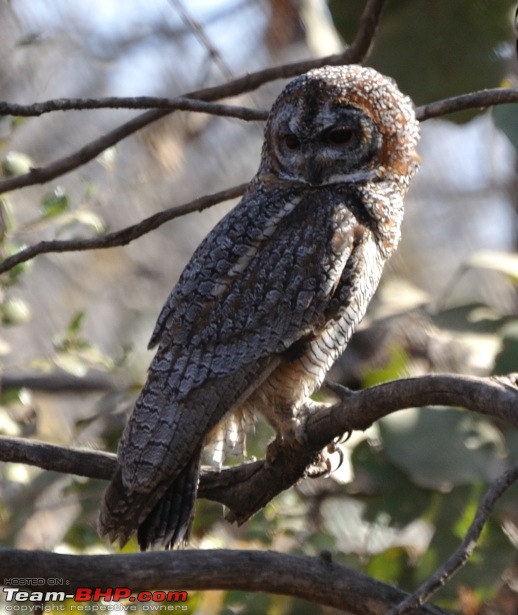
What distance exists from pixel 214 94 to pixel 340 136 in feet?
1.77

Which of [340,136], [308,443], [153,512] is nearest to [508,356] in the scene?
[340,136]

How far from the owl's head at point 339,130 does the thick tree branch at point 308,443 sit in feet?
2.66

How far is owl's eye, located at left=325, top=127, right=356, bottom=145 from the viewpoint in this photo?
3.18 m

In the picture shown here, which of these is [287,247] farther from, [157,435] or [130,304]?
[130,304]

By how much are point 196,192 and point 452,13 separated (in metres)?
2.83

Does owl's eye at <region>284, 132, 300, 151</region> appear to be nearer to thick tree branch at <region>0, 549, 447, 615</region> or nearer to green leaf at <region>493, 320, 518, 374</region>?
green leaf at <region>493, 320, 518, 374</region>

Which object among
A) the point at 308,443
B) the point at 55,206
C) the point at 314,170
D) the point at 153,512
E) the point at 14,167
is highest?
the point at 314,170

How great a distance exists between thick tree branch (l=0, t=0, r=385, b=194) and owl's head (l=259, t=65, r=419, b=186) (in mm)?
140

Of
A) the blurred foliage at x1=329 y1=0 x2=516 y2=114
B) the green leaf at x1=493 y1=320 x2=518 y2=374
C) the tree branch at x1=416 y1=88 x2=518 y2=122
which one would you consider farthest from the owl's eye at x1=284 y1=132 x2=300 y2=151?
the green leaf at x1=493 y1=320 x2=518 y2=374

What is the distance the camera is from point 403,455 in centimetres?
373

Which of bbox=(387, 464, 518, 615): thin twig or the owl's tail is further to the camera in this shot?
the owl's tail

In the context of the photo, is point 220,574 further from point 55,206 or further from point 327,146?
point 55,206

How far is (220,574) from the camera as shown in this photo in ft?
7.44

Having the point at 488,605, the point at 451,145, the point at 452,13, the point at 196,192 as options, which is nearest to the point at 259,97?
the point at 196,192
